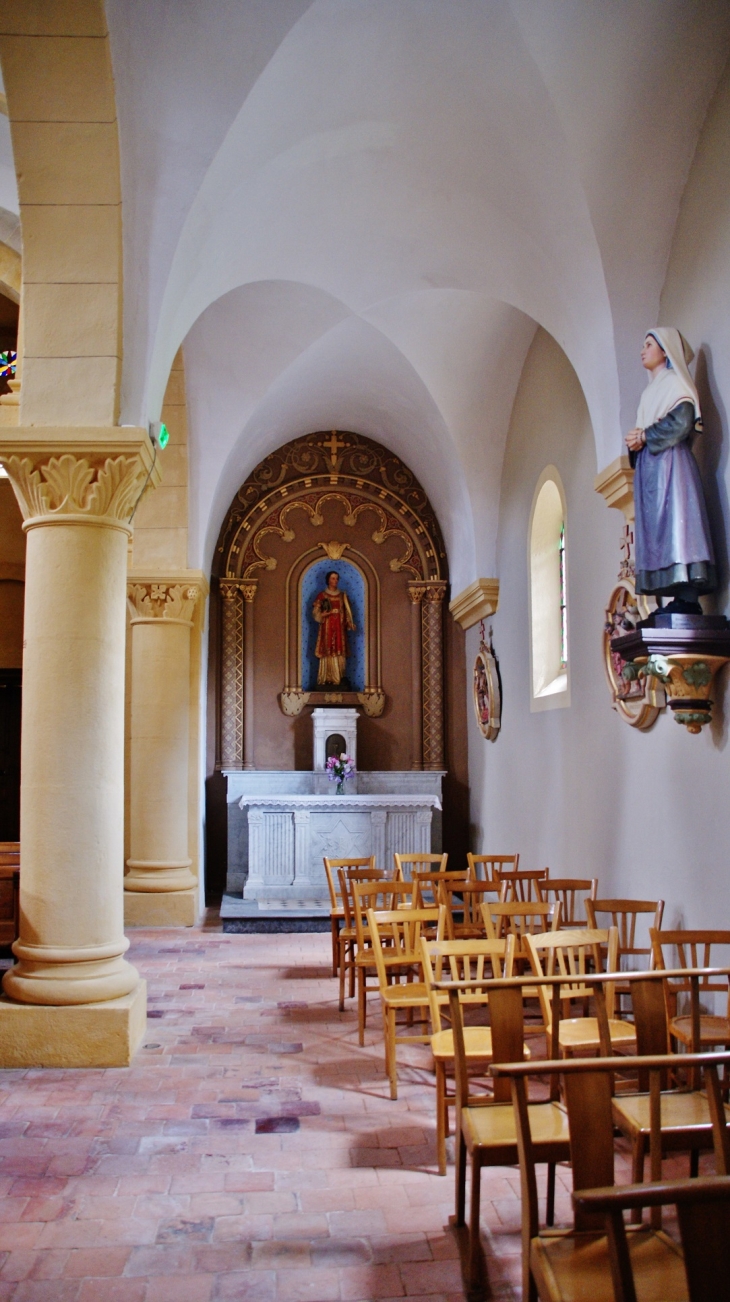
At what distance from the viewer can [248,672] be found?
40.9ft

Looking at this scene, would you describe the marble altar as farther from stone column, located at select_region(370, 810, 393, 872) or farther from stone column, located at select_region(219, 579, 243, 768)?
stone column, located at select_region(219, 579, 243, 768)

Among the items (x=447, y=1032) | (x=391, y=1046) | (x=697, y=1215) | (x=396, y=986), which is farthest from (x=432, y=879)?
(x=697, y=1215)

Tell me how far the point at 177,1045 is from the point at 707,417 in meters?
4.65

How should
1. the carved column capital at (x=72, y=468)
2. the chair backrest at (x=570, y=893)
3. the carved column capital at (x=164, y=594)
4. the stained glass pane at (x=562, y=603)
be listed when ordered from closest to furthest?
the carved column capital at (x=72, y=468) → the chair backrest at (x=570, y=893) → the stained glass pane at (x=562, y=603) → the carved column capital at (x=164, y=594)

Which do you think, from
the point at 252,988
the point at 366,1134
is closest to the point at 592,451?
the point at 252,988

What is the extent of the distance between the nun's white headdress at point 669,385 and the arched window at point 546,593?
372 cm

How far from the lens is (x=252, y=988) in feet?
23.5

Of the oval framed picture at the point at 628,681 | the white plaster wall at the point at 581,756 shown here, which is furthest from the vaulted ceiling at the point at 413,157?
the white plaster wall at the point at 581,756

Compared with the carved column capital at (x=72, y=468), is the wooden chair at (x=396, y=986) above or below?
below

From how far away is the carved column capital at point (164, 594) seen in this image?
33.1ft

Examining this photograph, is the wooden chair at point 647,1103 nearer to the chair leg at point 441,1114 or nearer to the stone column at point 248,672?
the chair leg at point 441,1114

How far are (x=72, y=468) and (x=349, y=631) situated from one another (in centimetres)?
749

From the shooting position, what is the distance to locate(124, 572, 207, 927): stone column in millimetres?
9883

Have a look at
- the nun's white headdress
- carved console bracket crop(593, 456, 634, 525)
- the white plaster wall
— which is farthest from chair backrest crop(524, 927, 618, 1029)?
carved console bracket crop(593, 456, 634, 525)
